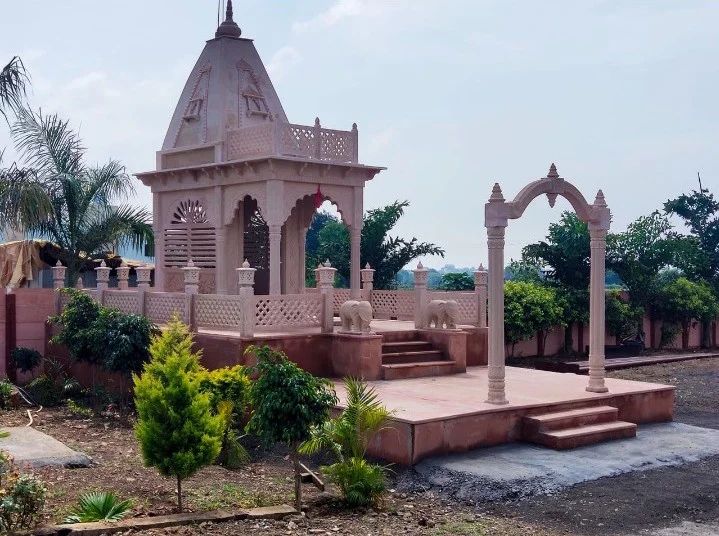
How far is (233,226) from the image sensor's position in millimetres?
16141

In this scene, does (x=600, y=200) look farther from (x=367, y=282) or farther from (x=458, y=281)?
(x=458, y=281)

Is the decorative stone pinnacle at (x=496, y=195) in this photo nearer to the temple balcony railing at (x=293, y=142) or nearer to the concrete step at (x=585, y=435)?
the concrete step at (x=585, y=435)

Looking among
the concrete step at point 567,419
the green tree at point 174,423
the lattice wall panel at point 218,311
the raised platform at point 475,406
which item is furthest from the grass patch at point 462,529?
the lattice wall panel at point 218,311

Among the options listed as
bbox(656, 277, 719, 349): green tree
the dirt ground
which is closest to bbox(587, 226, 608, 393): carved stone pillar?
the dirt ground

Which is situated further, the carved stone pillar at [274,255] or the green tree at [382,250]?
the green tree at [382,250]

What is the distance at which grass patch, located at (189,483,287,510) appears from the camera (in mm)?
7738

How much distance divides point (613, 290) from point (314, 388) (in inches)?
716

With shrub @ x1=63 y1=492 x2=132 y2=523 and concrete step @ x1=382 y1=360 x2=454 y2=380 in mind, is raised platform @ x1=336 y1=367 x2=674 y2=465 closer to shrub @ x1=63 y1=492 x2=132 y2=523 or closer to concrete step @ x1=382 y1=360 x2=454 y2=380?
concrete step @ x1=382 y1=360 x2=454 y2=380

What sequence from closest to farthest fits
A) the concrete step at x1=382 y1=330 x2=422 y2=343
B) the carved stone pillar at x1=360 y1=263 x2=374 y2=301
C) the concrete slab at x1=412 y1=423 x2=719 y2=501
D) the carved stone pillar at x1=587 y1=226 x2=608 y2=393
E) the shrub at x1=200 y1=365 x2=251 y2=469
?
the concrete slab at x1=412 y1=423 x2=719 y2=501 → the shrub at x1=200 y1=365 x2=251 y2=469 → the carved stone pillar at x1=587 y1=226 x2=608 y2=393 → the concrete step at x1=382 y1=330 x2=422 y2=343 → the carved stone pillar at x1=360 y1=263 x2=374 y2=301

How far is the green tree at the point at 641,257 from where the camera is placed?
2462 centimetres

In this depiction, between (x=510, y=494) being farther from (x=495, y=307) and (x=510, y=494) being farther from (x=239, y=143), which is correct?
(x=239, y=143)

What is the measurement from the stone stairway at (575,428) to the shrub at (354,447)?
2732 mm

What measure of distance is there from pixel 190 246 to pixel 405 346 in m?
5.36

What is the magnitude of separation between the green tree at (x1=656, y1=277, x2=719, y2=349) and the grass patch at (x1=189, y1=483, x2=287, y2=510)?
1903 centimetres
